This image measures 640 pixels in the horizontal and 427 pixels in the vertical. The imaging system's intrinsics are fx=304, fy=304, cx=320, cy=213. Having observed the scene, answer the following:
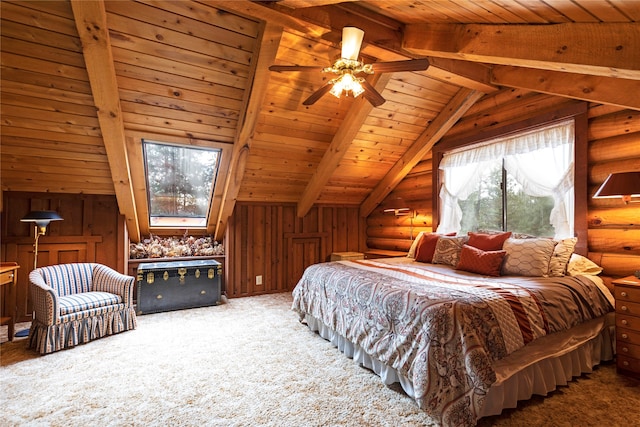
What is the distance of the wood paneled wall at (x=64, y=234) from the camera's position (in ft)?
12.0

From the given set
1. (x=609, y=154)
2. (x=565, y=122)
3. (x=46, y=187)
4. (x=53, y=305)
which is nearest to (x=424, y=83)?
(x=565, y=122)

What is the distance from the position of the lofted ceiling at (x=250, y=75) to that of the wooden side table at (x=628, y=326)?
1.40 m

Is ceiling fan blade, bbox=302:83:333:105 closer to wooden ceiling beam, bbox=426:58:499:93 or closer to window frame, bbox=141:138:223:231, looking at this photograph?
wooden ceiling beam, bbox=426:58:499:93

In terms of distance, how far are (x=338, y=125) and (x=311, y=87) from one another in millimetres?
753

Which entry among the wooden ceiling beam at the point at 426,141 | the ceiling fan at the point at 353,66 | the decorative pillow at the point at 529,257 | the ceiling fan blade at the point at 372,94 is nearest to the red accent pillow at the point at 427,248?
the decorative pillow at the point at 529,257

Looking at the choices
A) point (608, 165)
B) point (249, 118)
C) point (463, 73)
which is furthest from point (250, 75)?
point (608, 165)

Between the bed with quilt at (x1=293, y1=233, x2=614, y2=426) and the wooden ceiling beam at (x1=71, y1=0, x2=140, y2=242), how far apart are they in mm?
2470

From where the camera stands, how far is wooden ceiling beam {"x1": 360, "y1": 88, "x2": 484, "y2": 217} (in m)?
3.93

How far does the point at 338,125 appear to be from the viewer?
400cm

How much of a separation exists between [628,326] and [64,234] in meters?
5.80

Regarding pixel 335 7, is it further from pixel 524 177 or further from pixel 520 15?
pixel 524 177

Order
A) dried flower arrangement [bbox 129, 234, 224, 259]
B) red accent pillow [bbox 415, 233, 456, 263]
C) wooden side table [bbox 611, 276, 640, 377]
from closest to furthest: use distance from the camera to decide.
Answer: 1. wooden side table [bbox 611, 276, 640, 377]
2. red accent pillow [bbox 415, 233, 456, 263]
3. dried flower arrangement [bbox 129, 234, 224, 259]

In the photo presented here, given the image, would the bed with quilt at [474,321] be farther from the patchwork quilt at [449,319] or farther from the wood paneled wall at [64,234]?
the wood paneled wall at [64,234]

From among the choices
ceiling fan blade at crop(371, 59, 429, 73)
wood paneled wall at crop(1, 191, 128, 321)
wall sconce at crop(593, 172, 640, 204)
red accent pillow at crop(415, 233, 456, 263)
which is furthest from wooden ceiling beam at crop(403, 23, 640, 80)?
wood paneled wall at crop(1, 191, 128, 321)
